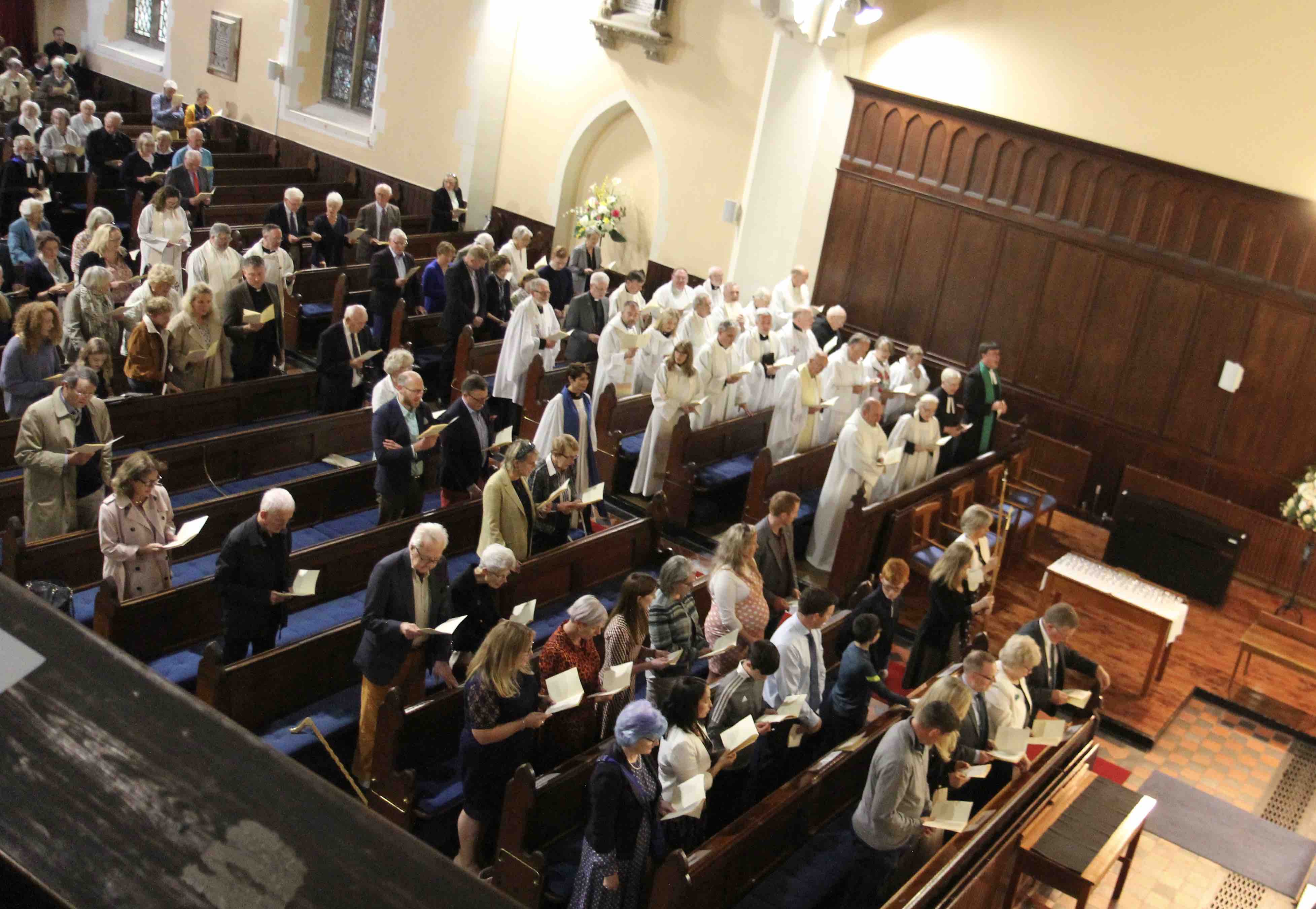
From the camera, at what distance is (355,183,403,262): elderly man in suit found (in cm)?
1337

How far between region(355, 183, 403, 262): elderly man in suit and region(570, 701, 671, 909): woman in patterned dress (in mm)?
9693

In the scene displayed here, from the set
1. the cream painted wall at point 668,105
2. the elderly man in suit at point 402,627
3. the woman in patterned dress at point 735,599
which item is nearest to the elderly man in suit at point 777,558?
the woman in patterned dress at point 735,599

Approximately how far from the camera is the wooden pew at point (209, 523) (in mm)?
5973

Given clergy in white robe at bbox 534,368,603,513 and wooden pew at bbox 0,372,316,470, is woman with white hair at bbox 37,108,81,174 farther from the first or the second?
clergy in white robe at bbox 534,368,603,513

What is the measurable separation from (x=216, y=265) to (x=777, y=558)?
17.7ft

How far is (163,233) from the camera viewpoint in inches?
441

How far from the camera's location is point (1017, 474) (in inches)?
448

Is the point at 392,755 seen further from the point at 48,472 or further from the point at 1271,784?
the point at 1271,784

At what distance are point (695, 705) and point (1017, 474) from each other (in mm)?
7172

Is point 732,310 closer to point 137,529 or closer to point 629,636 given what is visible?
point 629,636

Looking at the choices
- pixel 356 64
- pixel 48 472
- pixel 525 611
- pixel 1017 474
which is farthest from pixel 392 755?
pixel 356 64

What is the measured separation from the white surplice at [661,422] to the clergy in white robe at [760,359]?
1099 millimetres

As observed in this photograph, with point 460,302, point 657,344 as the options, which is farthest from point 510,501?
point 460,302

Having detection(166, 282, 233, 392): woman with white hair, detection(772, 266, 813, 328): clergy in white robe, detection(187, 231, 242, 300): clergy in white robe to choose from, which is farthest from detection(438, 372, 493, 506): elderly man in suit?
detection(772, 266, 813, 328): clergy in white robe
